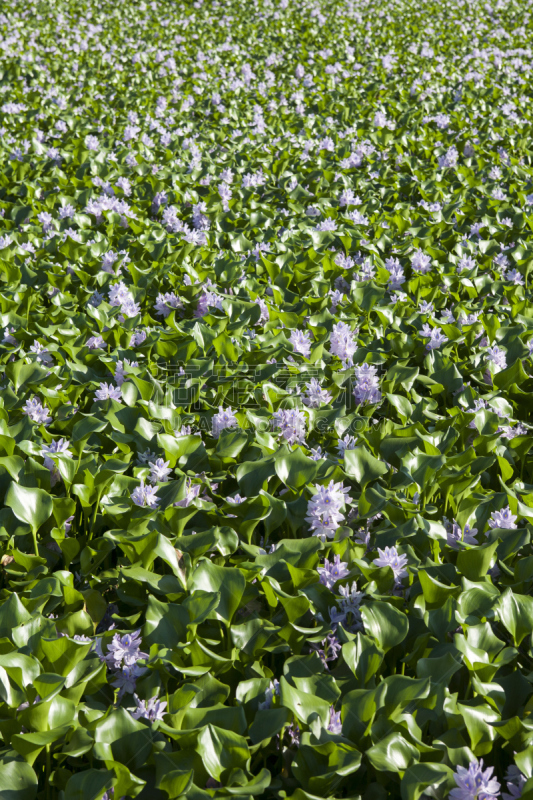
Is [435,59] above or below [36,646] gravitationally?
above

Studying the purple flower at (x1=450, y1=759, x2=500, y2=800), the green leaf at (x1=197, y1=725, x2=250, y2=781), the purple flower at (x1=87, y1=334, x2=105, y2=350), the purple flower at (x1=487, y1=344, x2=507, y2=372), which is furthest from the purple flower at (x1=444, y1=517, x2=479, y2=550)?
the purple flower at (x1=87, y1=334, x2=105, y2=350)

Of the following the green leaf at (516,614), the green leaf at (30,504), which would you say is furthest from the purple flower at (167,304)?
the green leaf at (516,614)

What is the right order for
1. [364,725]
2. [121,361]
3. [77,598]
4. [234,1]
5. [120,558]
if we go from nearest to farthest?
[364,725], [77,598], [120,558], [121,361], [234,1]

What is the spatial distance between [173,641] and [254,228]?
3695mm

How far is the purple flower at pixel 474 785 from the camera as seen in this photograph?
156 cm

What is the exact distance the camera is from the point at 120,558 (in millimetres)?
2453

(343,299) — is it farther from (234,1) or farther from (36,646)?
(234,1)

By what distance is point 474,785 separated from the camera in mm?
1571

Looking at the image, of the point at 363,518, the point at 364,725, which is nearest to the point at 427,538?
the point at 363,518

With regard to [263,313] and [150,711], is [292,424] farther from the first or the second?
[150,711]

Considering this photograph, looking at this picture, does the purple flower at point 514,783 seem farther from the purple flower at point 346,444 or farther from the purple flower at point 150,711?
the purple flower at point 346,444

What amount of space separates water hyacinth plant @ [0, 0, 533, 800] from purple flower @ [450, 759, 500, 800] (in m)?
0.01

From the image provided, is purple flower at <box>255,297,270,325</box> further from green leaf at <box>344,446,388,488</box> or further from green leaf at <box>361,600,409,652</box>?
green leaf at <box>361,600,409,652</box>


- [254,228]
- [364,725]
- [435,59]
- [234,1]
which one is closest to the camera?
[364,725]
